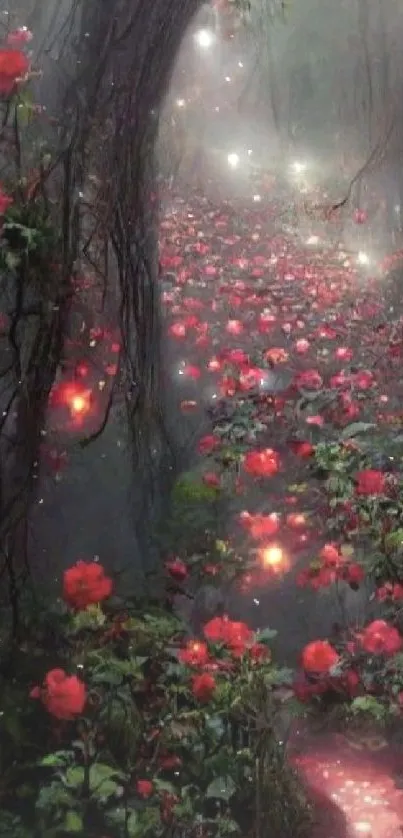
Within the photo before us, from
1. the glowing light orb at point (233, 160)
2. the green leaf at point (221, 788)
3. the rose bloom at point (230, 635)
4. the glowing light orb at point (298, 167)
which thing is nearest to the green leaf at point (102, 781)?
the green leaf at point (221, 788)

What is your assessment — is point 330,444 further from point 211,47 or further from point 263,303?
point 211,47

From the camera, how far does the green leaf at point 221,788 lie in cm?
230

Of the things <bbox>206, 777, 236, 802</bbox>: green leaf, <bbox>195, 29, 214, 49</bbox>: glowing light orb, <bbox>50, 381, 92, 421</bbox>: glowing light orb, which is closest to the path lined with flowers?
<bbox>206, 777, 236, 802</bbox>: green leaf

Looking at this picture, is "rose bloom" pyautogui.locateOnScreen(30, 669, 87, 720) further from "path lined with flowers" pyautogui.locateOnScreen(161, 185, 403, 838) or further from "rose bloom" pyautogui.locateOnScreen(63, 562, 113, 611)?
"path lined with flowers" pyautogui.locateOnScreen(161, 185, 403, 838)

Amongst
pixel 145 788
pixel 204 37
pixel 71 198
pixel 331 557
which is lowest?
pixel 145 788

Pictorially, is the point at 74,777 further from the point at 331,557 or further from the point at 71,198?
the point at 71,198

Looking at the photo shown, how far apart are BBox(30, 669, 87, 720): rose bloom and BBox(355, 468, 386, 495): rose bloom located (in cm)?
153

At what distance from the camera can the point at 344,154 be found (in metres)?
7.81

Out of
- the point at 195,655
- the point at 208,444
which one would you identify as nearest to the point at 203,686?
the point at 195,655

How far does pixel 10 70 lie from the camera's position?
2273 millimetres

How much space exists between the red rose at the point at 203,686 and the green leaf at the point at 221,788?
0.78ft

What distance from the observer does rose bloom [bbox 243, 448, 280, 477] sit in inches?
150

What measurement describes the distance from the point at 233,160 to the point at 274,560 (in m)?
5.54

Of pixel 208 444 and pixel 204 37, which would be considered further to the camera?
pixel 204 37
